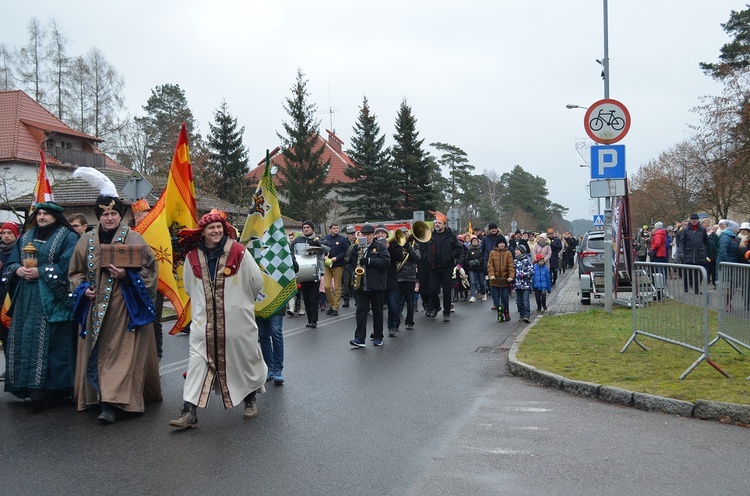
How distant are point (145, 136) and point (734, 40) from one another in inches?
1692

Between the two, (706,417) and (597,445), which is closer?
(597,445)

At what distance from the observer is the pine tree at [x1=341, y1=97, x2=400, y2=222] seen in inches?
2228

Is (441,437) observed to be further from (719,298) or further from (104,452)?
(719,298)

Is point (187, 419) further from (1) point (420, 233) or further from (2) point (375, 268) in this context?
(1) point (420, 233)

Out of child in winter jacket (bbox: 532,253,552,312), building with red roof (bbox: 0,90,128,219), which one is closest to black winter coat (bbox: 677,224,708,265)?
child in winter jacket (bbox: 532,253,552,312)

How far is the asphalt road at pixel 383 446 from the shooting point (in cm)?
480

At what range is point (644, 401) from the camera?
674cm

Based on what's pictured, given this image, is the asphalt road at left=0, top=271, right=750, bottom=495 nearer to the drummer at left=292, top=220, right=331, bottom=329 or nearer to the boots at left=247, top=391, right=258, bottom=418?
the boots at left=247, top=391, right=258, bottom=418

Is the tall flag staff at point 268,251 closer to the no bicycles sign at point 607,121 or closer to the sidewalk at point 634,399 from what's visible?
the sidewalk at point 634,399

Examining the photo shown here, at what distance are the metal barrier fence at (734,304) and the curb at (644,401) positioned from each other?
1.26m

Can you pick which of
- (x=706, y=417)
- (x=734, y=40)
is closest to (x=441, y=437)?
(x=706, y=417)

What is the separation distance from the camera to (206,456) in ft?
17.9

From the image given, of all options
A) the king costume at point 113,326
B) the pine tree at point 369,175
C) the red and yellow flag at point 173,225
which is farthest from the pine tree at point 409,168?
the king costume at point 113,326

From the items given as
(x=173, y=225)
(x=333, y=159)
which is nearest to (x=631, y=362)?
(x=173, y=225)
